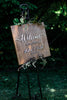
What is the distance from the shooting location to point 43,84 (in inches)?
178

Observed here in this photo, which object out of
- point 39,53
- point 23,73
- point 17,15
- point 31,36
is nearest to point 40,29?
point 31,36

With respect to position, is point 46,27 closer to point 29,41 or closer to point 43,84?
point 43,84

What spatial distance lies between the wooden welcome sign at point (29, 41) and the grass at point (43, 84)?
97cm

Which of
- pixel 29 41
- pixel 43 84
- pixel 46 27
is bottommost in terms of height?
pixel 43 84

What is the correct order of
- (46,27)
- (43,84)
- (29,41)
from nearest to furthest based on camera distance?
(29,41) → (43,84) → (46,27)

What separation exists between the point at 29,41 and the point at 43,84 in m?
1.61

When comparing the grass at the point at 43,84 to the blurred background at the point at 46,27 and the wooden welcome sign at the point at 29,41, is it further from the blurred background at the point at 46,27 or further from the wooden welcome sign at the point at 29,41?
the wooden welcome sign at the point at 29,41

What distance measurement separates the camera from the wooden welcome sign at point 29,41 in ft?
10.4

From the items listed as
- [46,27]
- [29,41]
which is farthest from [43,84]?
[29,41]

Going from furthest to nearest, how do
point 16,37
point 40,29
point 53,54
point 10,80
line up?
point 53,54
point 10,80
point 40,29
point 16,37

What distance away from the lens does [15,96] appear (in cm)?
380

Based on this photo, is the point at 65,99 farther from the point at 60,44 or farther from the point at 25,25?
→ the point at 60,44

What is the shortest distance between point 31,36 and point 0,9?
6.74 feet

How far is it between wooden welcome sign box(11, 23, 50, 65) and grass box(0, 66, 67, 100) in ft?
3.20
